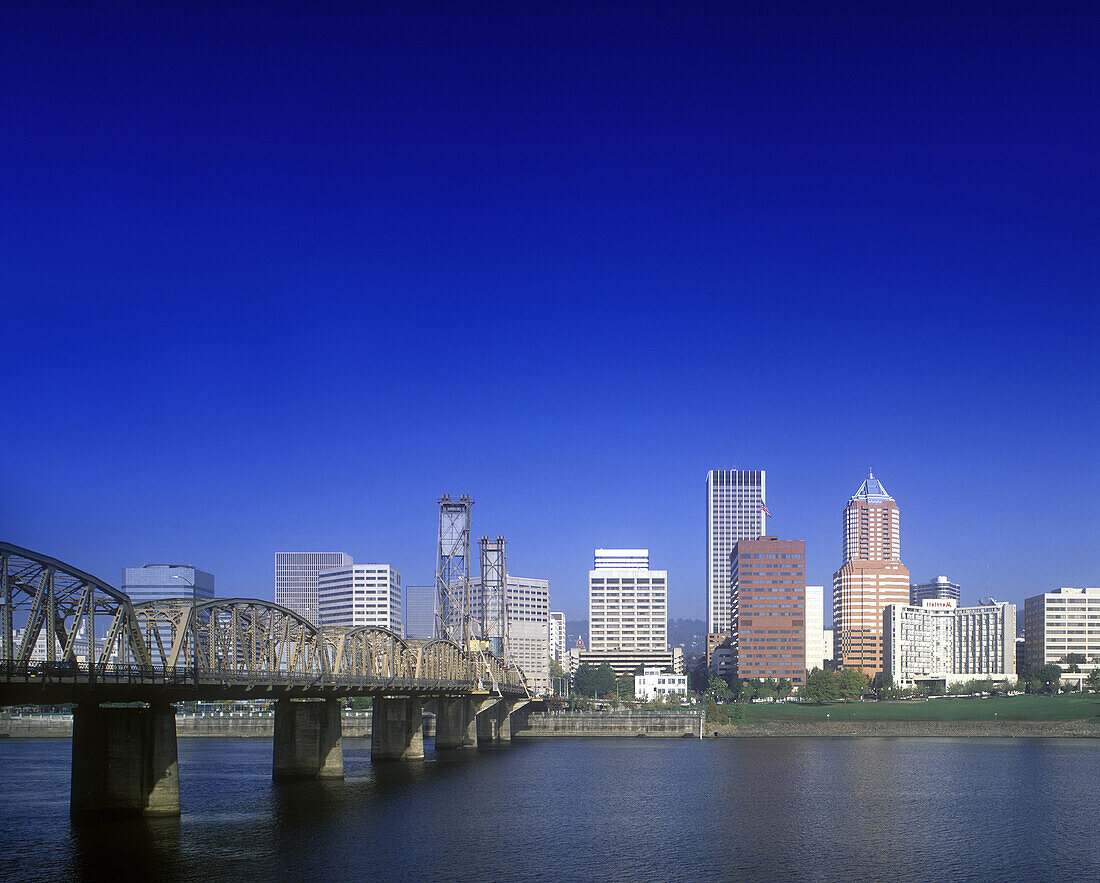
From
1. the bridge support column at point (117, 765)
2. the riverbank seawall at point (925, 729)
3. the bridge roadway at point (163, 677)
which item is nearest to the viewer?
the bridge roadway at point (163, 677)

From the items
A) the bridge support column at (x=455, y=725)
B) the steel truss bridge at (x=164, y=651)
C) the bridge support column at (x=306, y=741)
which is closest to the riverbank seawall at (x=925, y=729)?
Answer: the bridge support column at (x=455, y=725)

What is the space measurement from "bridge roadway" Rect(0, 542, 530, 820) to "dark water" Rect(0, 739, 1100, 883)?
3326mm

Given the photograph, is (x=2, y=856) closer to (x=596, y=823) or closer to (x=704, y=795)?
(x=596, y=823)

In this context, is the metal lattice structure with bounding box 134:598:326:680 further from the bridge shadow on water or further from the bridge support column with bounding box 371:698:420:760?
the bridge support column with bounding box 371:698:420:760

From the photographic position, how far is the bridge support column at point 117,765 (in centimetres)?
7425

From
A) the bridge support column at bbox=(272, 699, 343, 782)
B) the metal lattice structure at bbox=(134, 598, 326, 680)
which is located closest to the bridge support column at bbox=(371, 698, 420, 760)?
the bridge support column at bbox=(272, 699, 343, 782)

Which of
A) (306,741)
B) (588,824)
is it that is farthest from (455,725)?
(588,824)

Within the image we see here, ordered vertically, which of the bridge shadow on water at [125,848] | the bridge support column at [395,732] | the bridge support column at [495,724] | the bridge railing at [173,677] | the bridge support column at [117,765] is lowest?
the bridge support column at [495,724]

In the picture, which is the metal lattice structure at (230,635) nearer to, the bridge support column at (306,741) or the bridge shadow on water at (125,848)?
the bridge support column at (306,741)

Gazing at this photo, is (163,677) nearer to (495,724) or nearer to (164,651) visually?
(164,651)

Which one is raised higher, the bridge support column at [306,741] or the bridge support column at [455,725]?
the bridge support column at [306,741]

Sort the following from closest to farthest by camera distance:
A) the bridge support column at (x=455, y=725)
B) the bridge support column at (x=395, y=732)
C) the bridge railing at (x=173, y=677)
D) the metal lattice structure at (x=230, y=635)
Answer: the bridge railing at (x=173, y=677) → the metal lattice structure at (x=230, y=635) → the bridge support column at (x=395, y=732) → the bridge support column at (x=455, y=725)

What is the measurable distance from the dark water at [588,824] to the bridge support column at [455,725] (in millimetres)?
26940

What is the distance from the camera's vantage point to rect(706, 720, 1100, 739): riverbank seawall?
19162 centimetres
